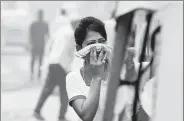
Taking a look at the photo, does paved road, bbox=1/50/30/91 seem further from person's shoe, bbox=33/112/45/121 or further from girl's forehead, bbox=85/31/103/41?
girl's forehead, bbox=85/31/103/41

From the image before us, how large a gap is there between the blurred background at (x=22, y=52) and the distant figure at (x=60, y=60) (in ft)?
0.58

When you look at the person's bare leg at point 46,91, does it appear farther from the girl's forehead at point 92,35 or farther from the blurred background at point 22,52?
the girl's forehead at point 92,35

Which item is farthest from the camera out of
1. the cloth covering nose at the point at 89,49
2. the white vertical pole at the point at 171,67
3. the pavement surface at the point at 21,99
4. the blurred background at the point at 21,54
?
the blurred background at the point at 21,54

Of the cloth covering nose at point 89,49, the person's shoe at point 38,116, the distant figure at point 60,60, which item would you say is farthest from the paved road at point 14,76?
the cloth covering nose at point 89,49

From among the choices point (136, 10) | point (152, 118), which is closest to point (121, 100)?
point (152, 118)

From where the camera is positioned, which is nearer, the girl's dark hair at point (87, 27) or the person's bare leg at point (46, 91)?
the girl's dark hair at point (87, 27)

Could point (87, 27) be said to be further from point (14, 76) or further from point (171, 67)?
point (14, 76)

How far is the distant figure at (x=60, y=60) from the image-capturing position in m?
3.93

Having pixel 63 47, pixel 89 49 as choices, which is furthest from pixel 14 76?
pixel 89 49

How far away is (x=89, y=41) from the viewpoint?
1939 mm

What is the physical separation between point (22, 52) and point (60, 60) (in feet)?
37.4

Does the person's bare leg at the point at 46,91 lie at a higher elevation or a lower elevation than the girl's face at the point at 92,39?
lower

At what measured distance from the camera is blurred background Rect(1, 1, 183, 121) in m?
5.34

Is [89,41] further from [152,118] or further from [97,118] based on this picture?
[152,118]
